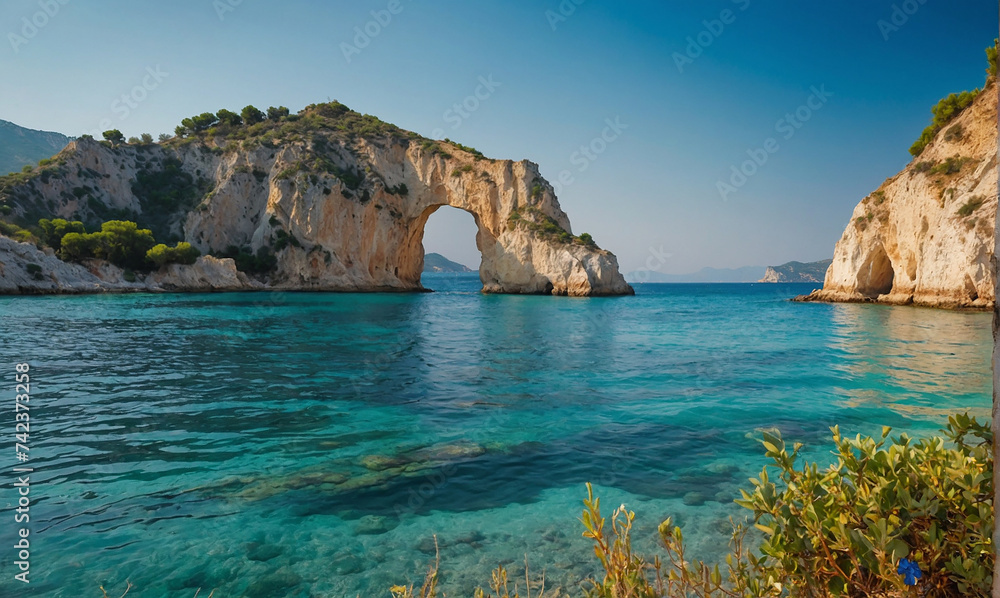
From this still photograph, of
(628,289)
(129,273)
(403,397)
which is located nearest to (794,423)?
(403,397)

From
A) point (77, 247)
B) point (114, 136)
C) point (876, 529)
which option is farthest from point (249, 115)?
point (876, 529)

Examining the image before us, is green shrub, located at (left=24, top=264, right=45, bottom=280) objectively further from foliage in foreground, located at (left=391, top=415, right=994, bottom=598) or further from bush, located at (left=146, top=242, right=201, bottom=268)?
foliage in foreground, located at (left=391, top=415, right=994, bottom=598)

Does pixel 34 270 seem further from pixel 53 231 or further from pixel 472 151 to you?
pixel 472 151

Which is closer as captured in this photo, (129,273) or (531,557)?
(531,557)

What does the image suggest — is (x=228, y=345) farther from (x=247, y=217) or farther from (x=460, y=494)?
(x=247, y=217)

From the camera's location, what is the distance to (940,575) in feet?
5.79

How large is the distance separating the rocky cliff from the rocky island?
21838 millimetres

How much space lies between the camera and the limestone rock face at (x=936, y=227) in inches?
1094

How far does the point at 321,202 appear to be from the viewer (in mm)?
54625

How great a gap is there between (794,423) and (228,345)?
1571cm

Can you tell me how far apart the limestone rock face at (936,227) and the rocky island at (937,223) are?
0.06 meters

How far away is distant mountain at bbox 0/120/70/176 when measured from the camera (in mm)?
124250

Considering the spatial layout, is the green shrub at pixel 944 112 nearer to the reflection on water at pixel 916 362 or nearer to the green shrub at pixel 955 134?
the green shrub at pixel 955 134

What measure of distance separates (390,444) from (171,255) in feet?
169
